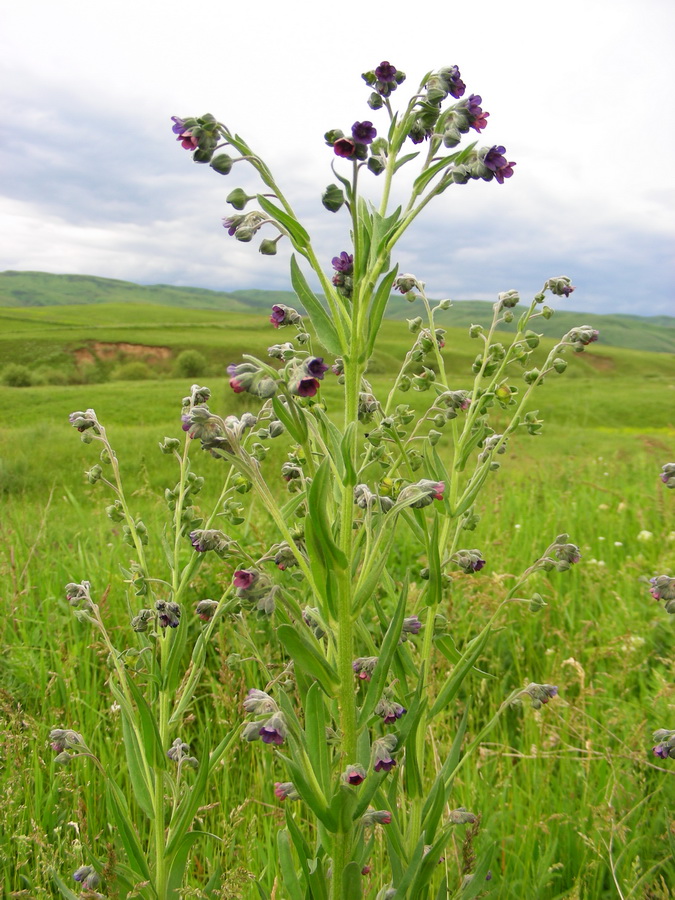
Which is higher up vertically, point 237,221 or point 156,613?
point 237,221

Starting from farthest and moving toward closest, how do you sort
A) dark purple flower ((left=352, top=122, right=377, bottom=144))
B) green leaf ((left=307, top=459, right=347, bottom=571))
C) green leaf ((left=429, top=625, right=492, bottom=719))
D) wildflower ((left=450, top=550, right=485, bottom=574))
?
wildflower ((left=450, top=550, right=485, bottom=574)) < green leaf ((left=429, top=625, right=492, bottom=719)) < dark purple flower ((left=352, top=122, right=377, bottom=144)) < green leaf ((left=307, top=459, right=347, bottom=571))

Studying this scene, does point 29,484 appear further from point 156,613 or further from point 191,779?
point 156,613

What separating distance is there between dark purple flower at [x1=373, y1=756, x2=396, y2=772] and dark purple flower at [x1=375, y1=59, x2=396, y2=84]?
5.32ft

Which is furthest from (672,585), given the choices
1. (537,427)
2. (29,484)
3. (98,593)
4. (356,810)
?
(29,484)

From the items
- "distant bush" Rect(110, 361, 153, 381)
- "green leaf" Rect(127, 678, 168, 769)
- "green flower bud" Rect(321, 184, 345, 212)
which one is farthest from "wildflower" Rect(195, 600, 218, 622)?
"distant bush" Rect(110, 361, 153, 381)

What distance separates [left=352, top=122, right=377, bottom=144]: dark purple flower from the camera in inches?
54.0

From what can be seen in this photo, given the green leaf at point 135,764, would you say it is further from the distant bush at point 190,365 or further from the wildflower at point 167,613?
the distant bush at point 190,365

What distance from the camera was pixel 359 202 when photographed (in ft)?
5.09

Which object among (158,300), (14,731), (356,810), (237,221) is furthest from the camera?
(158,300)

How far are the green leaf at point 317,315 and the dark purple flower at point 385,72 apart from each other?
1.65ft

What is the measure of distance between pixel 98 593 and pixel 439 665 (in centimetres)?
235

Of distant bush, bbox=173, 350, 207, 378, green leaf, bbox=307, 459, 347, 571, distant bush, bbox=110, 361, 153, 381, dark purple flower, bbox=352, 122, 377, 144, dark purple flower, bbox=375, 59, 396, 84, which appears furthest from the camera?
distant bush, bbox=173, 350, 207, 378

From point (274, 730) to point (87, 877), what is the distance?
96 centimetres

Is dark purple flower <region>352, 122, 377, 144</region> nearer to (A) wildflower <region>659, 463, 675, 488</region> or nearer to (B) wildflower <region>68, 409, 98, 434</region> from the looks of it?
(A) wildflower <region>659, 463, 675, 488</region>
